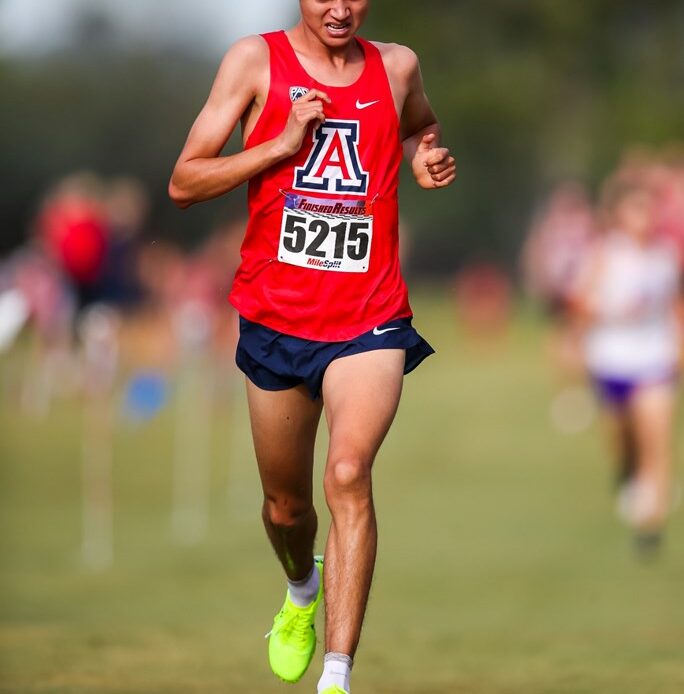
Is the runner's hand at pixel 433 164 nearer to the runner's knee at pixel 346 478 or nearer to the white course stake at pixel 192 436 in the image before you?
the runner's knee at pixel 346 478

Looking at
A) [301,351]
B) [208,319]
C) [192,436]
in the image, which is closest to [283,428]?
[301,351]

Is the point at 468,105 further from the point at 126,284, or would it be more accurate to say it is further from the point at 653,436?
the point at 653,436

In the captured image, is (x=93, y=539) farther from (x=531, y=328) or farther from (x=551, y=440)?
(x=531, y=328)

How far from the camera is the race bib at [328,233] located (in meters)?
5.37

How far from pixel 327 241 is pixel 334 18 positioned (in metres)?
0.71

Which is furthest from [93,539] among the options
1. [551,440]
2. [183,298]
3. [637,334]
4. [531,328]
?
[531,328]

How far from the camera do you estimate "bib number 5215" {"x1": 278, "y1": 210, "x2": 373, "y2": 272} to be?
5.38 meters

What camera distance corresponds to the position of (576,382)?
2148 centimetres

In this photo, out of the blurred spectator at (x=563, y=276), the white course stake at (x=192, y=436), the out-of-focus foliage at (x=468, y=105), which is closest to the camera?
the white course stake at (x=192, y=436)

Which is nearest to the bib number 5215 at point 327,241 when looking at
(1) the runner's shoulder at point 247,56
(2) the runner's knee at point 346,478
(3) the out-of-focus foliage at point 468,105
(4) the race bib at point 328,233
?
(4) the race bib at point 328,233

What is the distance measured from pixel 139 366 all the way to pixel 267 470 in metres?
14.0

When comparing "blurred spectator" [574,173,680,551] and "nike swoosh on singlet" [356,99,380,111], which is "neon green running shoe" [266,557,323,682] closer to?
"nike swoosh on singlet" [356,99,380,111]

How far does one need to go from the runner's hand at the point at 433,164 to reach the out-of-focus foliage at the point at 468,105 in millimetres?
18946

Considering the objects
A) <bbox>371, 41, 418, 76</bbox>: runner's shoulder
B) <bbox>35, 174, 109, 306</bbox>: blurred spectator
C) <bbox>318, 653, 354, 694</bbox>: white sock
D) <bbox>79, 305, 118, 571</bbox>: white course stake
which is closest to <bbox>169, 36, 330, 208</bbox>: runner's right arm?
<bbox>371, 41, 418, 76</bbox>: runner's shoulder
